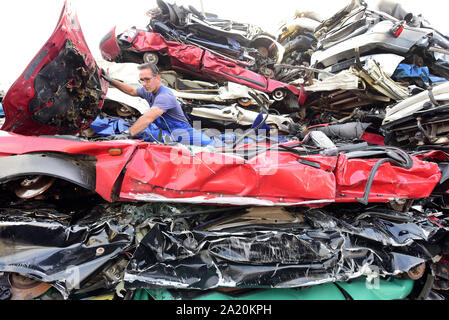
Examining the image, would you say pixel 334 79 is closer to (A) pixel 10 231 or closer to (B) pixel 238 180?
(B) pixel 238 180

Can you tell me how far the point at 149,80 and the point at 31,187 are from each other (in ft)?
5.83

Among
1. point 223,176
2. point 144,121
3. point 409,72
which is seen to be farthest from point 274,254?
point 409,72

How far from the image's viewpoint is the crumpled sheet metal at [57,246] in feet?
3.83

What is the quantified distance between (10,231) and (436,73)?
8.29 metres

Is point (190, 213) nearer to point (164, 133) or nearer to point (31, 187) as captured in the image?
point (31, 187)

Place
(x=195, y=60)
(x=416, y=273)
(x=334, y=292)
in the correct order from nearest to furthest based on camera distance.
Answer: (x=334, y=292), (x=416, y=273), (x=195, y=60)

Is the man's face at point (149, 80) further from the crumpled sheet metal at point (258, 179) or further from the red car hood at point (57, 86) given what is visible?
the crumpled sheet metal at point (258, 179)

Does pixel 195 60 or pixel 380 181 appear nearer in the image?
pixel 380 181

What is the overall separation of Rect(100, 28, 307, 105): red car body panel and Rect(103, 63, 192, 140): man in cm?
209

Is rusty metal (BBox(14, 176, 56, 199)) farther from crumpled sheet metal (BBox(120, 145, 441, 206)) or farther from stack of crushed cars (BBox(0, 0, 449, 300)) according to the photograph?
crumpled sheet metal (BBox(120, 145, 441, 206))

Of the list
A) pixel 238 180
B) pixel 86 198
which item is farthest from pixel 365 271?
pixel 86 198

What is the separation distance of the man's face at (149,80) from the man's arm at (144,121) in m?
0.40

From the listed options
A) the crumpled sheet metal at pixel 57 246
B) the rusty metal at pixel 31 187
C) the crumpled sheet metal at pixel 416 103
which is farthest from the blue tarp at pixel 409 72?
the rusty metal at pixel 31 187

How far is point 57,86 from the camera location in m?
1.77
